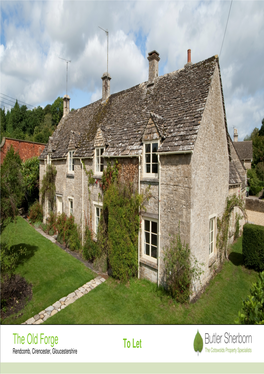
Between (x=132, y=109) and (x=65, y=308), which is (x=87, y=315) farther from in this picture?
(x=132, y=109)

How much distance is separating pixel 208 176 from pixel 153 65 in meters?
9.71

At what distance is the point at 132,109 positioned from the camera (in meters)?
13.8

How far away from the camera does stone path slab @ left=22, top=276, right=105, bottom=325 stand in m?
7.98

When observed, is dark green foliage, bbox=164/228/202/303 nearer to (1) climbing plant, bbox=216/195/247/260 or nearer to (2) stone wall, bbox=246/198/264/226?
(1) climbing plant, bbox=216/195/247/260

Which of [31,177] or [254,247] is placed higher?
[31,177]

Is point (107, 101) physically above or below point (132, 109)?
above

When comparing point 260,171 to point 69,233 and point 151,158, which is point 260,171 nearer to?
point 151,158

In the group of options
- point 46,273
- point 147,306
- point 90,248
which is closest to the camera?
point 147,306

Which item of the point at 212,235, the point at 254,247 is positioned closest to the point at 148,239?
the point at 212,235

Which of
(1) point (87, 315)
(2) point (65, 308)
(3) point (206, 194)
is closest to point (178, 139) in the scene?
(3) point (206, 194)

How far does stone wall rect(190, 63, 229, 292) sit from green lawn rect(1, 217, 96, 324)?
6.29 meters

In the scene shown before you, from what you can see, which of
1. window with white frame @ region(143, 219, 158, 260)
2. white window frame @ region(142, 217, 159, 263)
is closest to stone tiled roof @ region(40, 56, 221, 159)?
white window frame @ region(142, 217, 159, 263)

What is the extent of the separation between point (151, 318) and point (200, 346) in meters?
2.85

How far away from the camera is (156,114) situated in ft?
34.2
